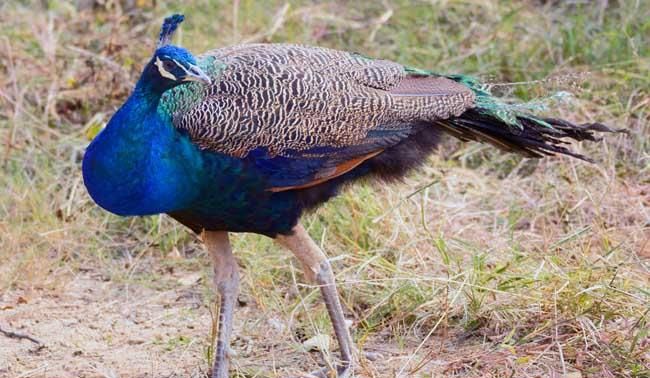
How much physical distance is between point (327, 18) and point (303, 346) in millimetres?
2619

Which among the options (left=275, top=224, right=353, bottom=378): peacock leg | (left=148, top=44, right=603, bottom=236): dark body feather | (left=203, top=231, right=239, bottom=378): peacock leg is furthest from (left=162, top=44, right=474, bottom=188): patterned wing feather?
(left=203, top=231, right=239, bottom=378): peacock leg

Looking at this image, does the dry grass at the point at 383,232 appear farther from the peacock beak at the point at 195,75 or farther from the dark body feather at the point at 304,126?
A: the peacock beak at the point at 195,75

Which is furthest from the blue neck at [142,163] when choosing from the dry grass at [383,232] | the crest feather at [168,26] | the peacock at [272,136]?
the dry grass at [383,232]

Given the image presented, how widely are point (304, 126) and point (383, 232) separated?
40.8 inches

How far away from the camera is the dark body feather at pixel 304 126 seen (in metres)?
3.11

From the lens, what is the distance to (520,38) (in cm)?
546

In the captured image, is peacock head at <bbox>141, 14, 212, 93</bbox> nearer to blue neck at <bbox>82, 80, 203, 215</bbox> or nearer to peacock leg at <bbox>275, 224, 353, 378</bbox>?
blue neck at <bbox>82, 80, 203, 215</bbox>

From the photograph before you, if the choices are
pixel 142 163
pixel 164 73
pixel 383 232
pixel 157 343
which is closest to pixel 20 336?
pixel 157 343

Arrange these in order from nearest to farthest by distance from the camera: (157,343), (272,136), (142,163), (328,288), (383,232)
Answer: (142,163), (272,136), (328,288), (157,343), (383,232)

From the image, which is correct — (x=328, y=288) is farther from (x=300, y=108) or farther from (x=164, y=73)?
(x=164, y=73)

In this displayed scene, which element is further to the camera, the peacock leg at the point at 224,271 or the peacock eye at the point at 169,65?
the peacock leg at the point at 224,271

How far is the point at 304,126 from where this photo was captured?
127 inches

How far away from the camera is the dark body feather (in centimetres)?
311

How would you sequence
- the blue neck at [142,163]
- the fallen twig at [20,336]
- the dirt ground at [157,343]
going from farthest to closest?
the fallen twig at [20,336] < the dirt ground at [157,343] < the blue neck at [142,163]
